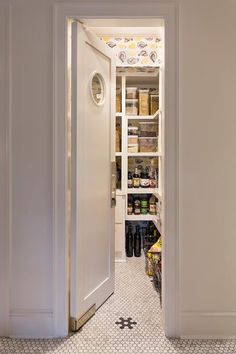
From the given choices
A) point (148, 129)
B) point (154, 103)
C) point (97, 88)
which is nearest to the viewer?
point (97, 88)

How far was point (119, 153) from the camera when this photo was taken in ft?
11.0

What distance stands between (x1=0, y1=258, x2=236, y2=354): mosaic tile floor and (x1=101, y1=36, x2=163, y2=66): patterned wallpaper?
2366 mm

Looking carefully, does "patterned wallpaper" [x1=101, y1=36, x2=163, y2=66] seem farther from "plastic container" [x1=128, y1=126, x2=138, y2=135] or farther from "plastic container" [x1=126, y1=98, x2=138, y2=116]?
"plastic container" [x1=128, y1=126, x2=138, y2=135]

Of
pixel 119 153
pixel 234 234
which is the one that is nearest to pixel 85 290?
pixel 234 234

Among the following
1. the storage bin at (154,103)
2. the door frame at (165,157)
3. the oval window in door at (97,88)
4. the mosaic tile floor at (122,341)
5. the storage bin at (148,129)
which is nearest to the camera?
the mosaic tile floor at (122,341)

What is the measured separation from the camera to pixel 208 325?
1901 millimetres

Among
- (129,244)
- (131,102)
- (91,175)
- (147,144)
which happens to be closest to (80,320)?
(91,175)

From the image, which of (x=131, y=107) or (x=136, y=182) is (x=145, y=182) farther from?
(x=131, y=107)

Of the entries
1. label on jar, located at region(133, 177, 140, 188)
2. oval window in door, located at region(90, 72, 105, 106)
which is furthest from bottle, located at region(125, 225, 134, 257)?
→ oval window in door, located at region(90, 72, 105, 106)

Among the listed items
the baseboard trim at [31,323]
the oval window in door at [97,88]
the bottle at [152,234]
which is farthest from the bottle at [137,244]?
the oval window in door at [97,88]

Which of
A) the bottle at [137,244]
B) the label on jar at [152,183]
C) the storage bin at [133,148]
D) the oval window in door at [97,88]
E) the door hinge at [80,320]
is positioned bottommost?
the door hinge at [80,320]

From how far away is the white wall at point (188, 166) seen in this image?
1.88 m

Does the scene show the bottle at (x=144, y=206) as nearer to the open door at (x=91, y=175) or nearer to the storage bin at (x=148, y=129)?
the storage bin at (x=148, y=129)

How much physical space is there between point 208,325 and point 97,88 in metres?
1.86
